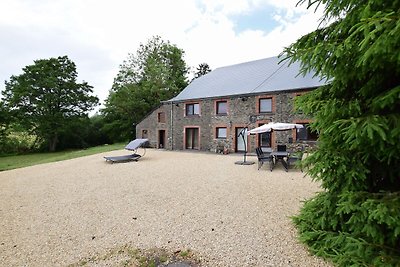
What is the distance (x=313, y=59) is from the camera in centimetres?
243

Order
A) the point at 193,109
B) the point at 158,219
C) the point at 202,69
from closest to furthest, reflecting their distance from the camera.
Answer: the point at 158,219, the point at 193,109, the point at 202,69

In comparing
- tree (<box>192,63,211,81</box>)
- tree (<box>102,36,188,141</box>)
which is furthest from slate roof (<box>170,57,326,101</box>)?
tree (<box>192,63,211,81</box>)

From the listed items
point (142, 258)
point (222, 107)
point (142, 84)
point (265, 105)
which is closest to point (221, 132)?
point (222, 107)

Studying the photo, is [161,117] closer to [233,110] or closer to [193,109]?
[193,109]

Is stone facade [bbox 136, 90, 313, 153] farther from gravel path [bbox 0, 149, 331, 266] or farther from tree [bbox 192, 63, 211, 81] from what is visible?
tree [bbox 192, 63, 211, 81]

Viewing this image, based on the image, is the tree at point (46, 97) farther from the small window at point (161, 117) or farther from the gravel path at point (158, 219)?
the gravel path at point (158, 219)

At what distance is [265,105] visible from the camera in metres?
15.6

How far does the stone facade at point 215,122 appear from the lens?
48.4ft

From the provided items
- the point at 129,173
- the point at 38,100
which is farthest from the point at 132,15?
the point at 38,100

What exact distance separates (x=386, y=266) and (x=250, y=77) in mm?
17400

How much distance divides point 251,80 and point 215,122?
4552 millimetres

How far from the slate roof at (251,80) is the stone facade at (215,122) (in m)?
0.56

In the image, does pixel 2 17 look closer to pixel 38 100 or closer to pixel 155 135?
pixel 155 135

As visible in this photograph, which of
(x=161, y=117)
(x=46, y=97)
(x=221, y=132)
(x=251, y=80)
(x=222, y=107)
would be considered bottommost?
(x=221, y=132)
